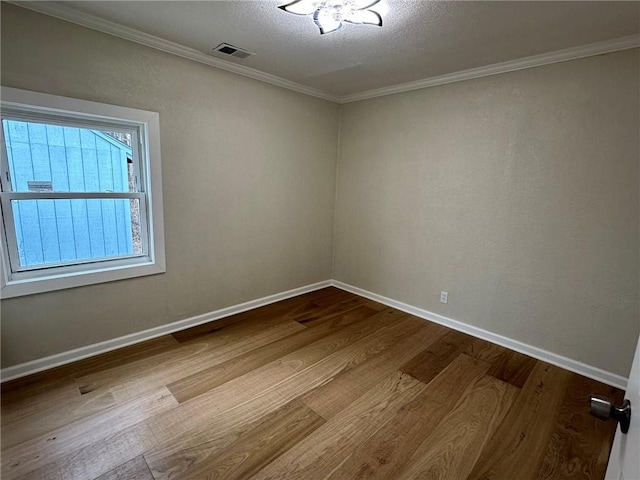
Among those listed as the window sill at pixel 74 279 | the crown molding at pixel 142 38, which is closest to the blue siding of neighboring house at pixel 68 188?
the window sill at pixel 74 279

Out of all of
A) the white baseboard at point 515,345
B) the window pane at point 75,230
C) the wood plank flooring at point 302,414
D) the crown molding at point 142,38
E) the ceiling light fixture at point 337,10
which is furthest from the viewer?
the white baseboard at point 515,345

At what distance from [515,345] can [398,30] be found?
2747mm

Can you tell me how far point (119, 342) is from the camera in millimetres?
2594

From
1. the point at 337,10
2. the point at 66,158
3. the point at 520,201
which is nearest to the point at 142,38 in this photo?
the point at 66,158

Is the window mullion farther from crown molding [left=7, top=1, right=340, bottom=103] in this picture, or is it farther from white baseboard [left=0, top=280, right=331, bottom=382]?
crown molding [left=7, top=1, right=340, bottom=103]

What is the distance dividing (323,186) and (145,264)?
7.19ft

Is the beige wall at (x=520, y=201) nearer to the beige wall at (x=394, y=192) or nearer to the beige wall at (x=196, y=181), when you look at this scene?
the beige wall at (x=394, y=192)

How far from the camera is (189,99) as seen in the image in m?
2.68

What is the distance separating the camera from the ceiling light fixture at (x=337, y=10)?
1.77 meters

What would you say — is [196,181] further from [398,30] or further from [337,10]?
[398,30]

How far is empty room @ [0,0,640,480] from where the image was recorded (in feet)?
5.93

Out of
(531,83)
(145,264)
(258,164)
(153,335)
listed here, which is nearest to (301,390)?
(153,335)

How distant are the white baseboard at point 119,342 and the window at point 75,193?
0.52m

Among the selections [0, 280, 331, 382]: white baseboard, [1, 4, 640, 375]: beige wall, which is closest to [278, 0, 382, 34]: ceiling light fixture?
[1, 4, 640, 375]: beige wall
